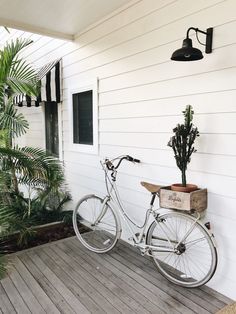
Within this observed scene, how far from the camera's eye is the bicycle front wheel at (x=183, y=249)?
2369 millimetres

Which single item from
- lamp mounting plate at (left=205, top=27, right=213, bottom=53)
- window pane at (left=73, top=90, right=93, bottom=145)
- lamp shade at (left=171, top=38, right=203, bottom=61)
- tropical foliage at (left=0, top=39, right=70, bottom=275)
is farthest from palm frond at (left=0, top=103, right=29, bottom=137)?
lamp mounting plate at (left=205, top=27, right=213, bottom=53)

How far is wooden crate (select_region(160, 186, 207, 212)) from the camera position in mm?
2248


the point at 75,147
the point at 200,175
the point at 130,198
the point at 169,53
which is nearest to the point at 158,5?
the point at 169,53

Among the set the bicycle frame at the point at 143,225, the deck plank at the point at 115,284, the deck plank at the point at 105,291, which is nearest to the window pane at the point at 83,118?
the bicycle frame at the point at 143,225

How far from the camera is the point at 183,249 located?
8.09 ft

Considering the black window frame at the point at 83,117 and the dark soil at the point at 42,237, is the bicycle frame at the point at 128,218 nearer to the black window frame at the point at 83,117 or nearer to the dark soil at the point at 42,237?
the dark soil at the point at 42,237

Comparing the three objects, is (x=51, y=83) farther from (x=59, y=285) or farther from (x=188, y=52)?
(x=59, y=285)

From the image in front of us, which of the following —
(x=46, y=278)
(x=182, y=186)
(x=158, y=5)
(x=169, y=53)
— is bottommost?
(x=46, y=278)

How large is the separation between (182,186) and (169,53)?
1272 mm

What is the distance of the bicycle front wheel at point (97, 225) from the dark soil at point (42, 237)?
0.71ft

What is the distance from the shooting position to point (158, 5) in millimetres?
2689

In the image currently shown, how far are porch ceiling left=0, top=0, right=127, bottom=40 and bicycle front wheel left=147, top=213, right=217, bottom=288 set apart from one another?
2463mm

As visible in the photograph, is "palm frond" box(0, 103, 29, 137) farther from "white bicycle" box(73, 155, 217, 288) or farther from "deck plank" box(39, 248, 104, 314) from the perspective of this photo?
"deck plank" box(39, 248, 104, 314)

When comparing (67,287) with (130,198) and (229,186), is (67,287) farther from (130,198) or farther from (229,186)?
(229,186)
